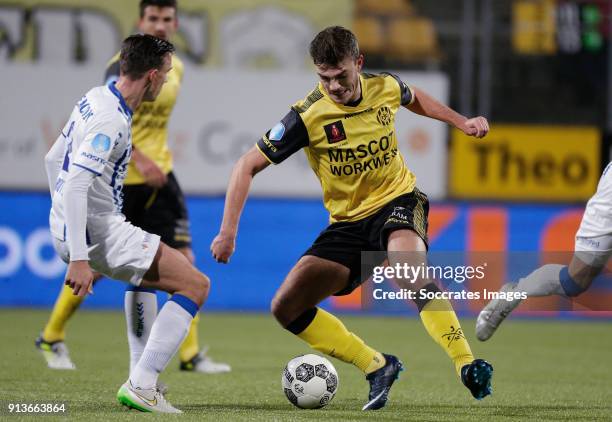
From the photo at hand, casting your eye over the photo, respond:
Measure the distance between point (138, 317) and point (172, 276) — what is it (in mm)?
846

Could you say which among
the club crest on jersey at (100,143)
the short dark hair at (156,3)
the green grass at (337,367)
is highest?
the short dark hair at (156,3)

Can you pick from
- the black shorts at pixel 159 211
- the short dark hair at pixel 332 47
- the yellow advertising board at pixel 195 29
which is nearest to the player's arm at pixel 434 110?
the short dark hair at pixel 332 47

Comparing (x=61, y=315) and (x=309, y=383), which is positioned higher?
(x=309, y=383)

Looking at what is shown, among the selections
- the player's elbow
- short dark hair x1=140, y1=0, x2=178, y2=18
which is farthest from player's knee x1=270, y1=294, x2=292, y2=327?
short dark hair x1=140, y1=0, x2=178, y2=18

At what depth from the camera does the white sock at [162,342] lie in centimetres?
536

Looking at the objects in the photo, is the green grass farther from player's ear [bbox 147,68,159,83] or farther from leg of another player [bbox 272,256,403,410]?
player's ear [bbox 147,68,159,83]

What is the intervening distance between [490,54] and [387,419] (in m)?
A: 9.31

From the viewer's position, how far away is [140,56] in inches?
213

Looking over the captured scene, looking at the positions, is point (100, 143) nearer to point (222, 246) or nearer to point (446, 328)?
point (222, 246)

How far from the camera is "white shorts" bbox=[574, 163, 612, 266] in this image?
651 centimetres

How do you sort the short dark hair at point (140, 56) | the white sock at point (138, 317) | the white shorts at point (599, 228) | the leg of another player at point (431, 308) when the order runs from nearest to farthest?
the short dark hair at point (140, 56)
the leg of another player at point (431, 308)
the white sock at point (138, 317)
the white shorts at point (599, 228)

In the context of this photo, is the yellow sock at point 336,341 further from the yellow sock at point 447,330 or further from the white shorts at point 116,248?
the white shorts at point 116,248

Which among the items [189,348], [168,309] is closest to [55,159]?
[168,309]

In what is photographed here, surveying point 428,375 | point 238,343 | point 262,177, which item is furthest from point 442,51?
point 428,375
